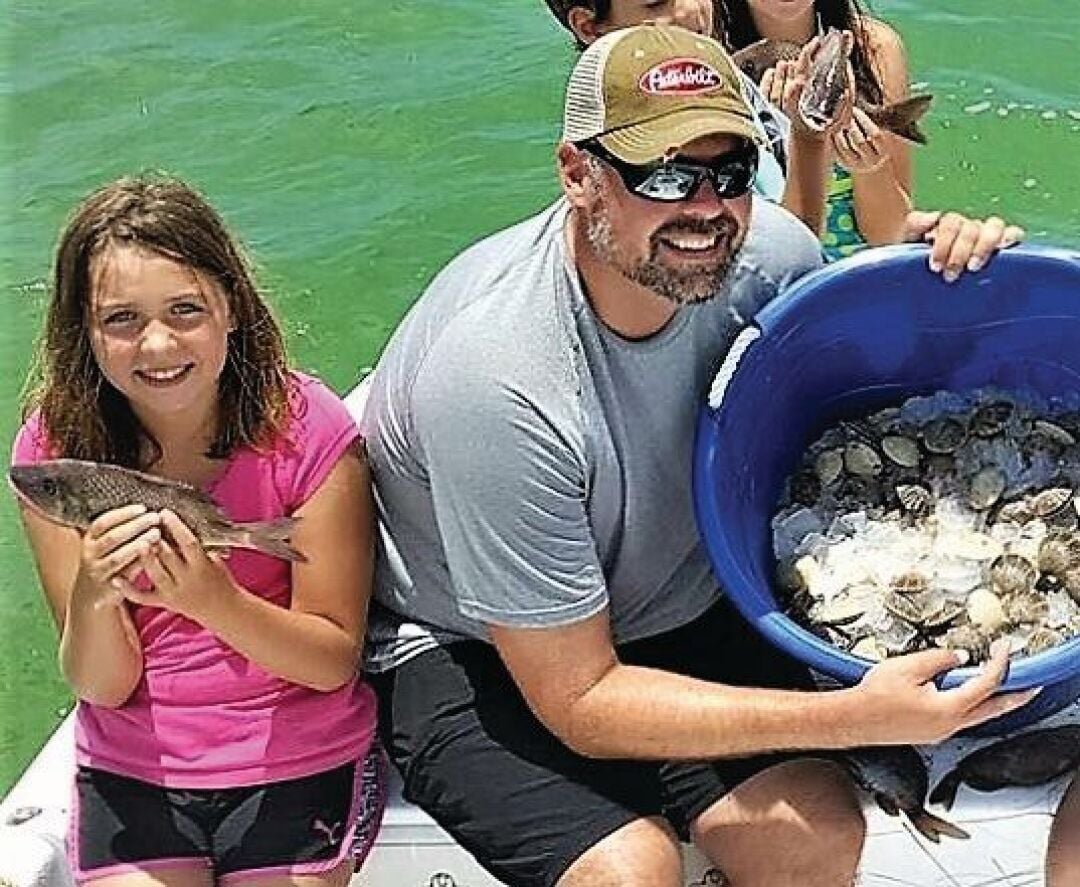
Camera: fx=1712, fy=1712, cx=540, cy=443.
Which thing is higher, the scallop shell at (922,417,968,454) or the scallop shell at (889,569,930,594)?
the scallop shell at (922,417,968,454)

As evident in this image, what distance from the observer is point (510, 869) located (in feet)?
6.75

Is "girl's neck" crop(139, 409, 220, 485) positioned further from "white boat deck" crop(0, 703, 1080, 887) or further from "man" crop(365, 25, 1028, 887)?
"white boat deck" crop(0, 703, 1080, 887)

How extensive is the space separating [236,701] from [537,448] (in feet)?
1.71

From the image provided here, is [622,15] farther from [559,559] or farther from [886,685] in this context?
[886,685]

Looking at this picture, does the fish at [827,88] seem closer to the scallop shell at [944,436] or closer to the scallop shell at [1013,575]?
the scallop shell at [944,436]

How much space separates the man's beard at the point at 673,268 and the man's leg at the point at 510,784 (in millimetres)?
546

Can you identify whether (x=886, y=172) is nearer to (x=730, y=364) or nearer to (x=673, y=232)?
(x=730, y=364)

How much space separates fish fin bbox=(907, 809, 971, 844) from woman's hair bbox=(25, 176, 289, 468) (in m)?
0.94

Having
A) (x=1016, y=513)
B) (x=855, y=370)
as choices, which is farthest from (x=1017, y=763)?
(x=855, y=370)

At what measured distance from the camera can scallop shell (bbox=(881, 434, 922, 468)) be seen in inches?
94.0

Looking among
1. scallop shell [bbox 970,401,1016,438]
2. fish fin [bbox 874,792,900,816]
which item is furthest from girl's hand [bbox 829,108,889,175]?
fish fin [bbox 874,792,900,816]

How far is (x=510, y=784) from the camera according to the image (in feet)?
6.83

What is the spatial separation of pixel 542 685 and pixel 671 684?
0.50 ft

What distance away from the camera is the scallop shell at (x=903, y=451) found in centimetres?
239
